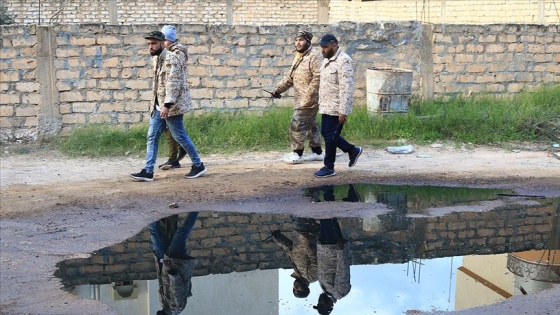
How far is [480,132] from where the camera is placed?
10.6 m

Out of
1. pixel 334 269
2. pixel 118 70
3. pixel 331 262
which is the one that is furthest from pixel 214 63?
pixel 334 269

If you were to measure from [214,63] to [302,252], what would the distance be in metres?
5.07

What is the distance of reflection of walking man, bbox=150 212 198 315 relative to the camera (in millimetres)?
5359

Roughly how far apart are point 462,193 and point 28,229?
169 inches

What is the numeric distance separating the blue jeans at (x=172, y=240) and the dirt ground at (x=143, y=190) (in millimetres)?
218

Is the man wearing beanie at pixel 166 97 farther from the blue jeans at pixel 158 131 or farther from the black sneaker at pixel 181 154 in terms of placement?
the black sneaker at pixel 181 154

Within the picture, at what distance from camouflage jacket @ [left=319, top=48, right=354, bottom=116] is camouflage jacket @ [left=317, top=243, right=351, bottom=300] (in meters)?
2.03

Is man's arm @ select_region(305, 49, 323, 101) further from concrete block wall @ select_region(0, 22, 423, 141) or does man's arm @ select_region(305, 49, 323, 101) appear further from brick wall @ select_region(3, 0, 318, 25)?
brick wall @ select_region(3, 0, 318, 25)

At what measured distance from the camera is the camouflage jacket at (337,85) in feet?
26.1

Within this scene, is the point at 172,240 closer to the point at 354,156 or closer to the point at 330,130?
the point at 330,130

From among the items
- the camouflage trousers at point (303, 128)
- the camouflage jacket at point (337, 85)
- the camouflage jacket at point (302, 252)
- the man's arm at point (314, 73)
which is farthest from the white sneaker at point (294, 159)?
the camouflage jacket at point (302, 252)

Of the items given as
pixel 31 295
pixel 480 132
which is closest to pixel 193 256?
pixel 31 295

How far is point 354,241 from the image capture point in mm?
6484

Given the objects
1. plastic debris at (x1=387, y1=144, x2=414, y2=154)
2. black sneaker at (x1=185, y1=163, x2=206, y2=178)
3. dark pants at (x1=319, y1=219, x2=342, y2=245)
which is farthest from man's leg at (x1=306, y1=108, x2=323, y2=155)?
dark pants at (x1=319, y1=219, x2=342, y2=245)
